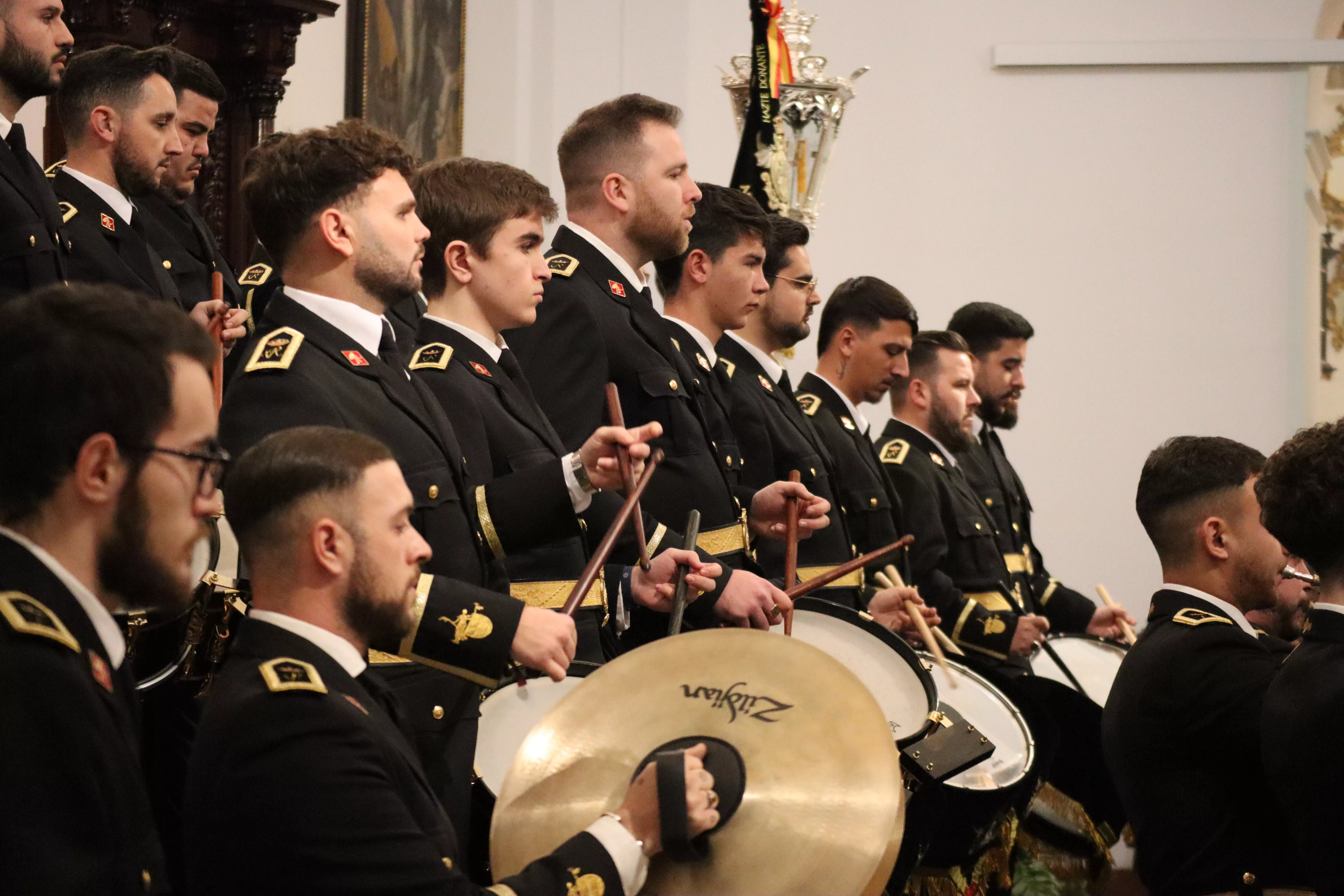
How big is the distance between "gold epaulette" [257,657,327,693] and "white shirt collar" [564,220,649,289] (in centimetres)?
201

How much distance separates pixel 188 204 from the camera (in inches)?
181

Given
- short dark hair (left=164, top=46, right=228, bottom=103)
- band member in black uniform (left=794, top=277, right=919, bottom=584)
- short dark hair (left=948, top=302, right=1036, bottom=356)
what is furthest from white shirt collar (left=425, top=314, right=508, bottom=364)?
short dark hair (left=948, top=302, right=1036, bottom=356)

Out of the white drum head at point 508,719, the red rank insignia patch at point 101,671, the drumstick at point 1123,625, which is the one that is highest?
the red rank insignia patch at point 101,671

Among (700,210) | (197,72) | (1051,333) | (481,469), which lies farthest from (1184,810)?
(1051,333)

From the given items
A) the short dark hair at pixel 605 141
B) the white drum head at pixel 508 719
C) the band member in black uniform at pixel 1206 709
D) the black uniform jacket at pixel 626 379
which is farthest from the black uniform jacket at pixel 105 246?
the band member in black uniform at pixel 1206 709

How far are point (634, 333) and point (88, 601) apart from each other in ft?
6.97

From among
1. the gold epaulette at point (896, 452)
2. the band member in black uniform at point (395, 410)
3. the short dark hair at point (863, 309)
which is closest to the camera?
the band member in black uniform at point (395, 410)

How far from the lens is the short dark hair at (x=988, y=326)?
266 inches

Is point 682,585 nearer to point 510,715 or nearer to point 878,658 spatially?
point 510,715

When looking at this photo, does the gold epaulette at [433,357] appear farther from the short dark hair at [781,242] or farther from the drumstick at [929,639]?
the short dark hair at [781,242]

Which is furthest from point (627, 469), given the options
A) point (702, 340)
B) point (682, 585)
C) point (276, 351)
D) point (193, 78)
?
point (193, 78)

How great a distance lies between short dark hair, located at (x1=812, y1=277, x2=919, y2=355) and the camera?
540 cm

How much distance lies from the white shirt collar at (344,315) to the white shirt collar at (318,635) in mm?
870

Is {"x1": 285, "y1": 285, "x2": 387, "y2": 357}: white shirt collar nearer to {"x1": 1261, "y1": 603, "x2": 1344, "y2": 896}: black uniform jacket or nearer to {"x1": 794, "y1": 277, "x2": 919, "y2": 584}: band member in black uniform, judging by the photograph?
{"x1": 1261, "y1": 603, "x2": 1344, "y2": 896}: black uniform jacket
